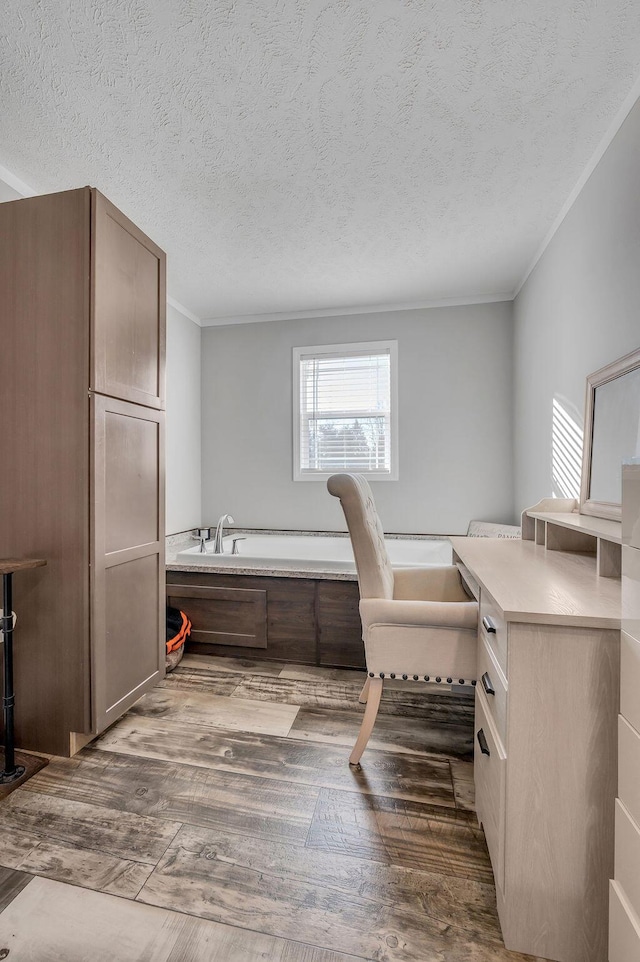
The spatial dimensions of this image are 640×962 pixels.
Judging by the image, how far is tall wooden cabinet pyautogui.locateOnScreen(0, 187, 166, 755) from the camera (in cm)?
168

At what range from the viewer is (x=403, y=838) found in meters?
1.37

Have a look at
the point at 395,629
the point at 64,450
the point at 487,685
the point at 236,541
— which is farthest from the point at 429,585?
the point at 236,541

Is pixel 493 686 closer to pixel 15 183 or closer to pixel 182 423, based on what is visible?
pixel 15 183

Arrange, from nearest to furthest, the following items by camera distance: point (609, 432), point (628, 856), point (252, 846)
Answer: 1. point (628, 856)
2. point (252, 846)
3. point (609, 432)

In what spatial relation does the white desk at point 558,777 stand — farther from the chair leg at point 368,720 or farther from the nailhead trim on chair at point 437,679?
the chair leg at point 368,720

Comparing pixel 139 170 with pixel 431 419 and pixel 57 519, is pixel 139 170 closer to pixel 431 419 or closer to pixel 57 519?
pixel 57 519

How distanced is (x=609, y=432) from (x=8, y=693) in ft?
8.16

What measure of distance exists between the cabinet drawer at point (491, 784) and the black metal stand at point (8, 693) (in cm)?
162

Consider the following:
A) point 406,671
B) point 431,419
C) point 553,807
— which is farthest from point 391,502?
point 553,807

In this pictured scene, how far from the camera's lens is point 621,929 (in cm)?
87

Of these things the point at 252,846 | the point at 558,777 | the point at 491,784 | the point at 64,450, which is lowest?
the point at 252,846

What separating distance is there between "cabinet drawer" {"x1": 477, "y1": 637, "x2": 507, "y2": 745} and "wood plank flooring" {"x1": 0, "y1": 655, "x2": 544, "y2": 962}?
19.3 inches

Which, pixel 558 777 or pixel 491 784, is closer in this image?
pixel 558 777

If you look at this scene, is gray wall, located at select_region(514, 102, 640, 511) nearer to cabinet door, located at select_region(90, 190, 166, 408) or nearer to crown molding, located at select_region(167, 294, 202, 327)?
cabinet door, located at select_region(90, 190, 166, 408)
